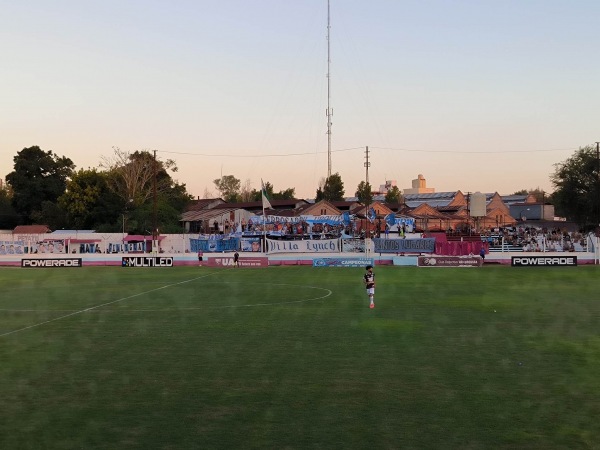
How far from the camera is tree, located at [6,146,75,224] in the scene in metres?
107

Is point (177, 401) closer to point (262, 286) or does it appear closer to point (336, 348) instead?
point (336, 348)

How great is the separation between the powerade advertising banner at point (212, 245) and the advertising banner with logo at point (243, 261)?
15108mm

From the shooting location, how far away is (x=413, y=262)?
5675 centimetres

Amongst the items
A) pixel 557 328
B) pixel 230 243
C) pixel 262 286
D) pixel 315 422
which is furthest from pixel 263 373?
pixel 230 243

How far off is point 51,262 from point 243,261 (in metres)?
17.5

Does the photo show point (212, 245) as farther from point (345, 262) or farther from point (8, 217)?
point (8, 217)

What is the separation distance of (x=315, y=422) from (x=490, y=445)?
259cm

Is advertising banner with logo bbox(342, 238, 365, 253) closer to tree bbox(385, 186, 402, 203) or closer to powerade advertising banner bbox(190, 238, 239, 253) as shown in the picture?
powerade advertising banner bbox(190, 238, 239, 253)

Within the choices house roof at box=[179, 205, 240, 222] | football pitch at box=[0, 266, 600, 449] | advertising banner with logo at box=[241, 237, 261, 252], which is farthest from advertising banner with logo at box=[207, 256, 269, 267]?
house roof at box=[179, 205, 240, 222]

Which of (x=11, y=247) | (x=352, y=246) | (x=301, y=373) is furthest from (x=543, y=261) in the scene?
(x=11, y=247)

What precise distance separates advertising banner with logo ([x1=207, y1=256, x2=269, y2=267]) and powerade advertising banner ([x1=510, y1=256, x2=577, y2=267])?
20408 mm

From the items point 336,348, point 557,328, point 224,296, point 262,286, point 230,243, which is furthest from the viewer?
point 230,243

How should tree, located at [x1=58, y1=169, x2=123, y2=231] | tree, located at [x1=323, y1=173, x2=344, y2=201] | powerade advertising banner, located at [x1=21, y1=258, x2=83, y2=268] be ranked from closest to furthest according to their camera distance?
powerade advertising banner, located at [x1=21, y1=258, x2=83, y2=268] < tree, located at [x1=58, y1=169, x2=123, y2=231] < tree, located at [x1=323, y1=173, x2=344, y2=201]

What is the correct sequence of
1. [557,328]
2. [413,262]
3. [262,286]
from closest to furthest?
[557,328] < [262,286] < [413,262]
